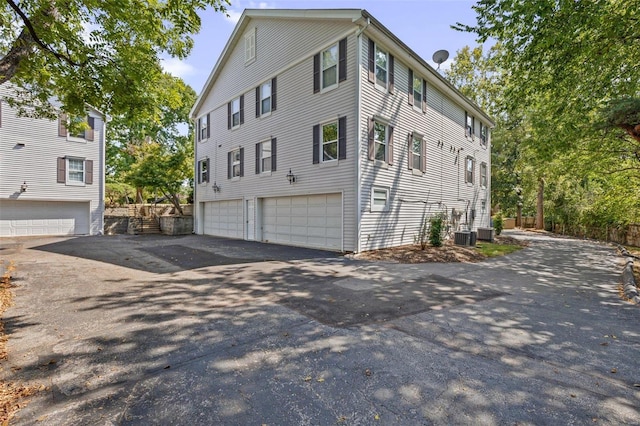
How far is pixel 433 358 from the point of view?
A: 3.31 meters

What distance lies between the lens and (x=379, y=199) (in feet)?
37.6

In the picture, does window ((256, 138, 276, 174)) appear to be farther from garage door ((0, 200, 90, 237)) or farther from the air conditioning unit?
garage door ((0, 200, 90, 237))

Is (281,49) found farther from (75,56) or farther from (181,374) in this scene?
(181,374)

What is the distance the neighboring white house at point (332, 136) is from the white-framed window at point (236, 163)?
0.36 ft

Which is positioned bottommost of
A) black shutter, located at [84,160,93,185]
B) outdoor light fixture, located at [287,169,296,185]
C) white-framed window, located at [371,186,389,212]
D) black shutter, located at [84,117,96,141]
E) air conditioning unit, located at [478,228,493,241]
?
air conditioning unit, located at [478,228,493,241]

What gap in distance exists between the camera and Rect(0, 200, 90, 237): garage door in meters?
16.4

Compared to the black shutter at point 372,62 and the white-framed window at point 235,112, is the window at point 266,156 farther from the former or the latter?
the black shutter at point 372,62

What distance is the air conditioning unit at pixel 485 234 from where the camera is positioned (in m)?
15.6

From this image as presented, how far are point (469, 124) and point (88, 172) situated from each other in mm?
23617

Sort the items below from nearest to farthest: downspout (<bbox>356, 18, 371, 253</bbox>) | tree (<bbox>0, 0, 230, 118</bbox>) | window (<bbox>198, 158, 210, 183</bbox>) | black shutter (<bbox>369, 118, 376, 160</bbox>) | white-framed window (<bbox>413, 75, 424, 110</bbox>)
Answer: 1. tree (<bbox>0, 0, 230, 118</bbox>)
2. downspout (<bbox>356, 18, 371, 253</bbox>)
3. black shutter (<bbox>369, 118, 376, 160</bbox>)
4. white-framed window (<bbox>413, 75, 424, 110</bbox>)
5. window (<bbox>198, 158, 210, 183</bbox>)

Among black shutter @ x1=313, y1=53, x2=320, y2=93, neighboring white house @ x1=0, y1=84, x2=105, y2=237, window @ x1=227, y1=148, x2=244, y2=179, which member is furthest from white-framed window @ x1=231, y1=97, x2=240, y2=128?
neighboring white house @ x1=0, y1=84, x2=105, y2=237

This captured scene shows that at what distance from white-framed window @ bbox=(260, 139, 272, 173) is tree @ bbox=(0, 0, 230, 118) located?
740 centimetres

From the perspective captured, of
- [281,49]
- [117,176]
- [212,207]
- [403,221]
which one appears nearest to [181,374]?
[403,221]

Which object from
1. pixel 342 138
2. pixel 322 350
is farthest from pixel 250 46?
pixel 322 350
